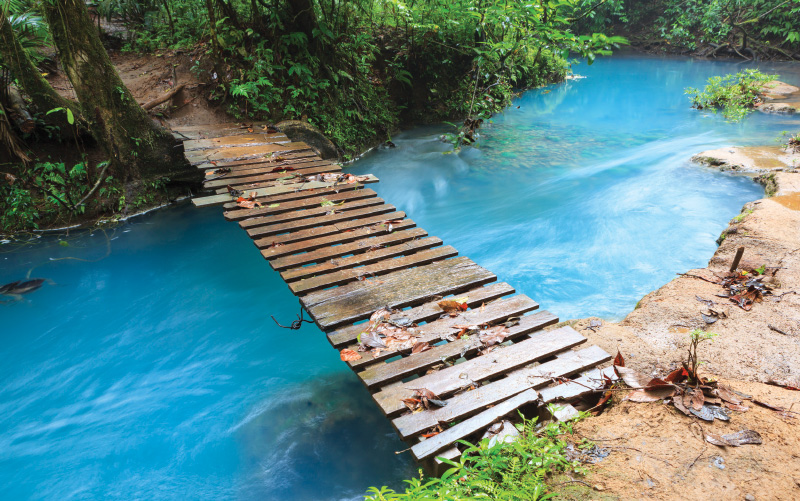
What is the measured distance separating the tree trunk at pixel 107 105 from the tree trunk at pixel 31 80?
0.54 meters

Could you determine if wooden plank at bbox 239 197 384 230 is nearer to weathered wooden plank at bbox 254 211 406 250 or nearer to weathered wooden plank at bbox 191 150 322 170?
weathered wooden plank at bbox 254 211 406 250

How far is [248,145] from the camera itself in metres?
6.45

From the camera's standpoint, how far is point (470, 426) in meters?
2.43

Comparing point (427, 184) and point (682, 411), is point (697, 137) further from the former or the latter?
point (682, 411)

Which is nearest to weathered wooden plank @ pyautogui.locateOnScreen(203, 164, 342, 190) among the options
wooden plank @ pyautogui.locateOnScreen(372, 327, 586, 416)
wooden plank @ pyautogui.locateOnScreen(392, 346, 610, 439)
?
wooden plank @ pyautogui.locateOnScreen(372, 327, 586, 416)

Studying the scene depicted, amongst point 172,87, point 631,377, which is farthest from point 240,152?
point 631,377

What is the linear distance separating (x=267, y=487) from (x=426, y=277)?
5.73 ft

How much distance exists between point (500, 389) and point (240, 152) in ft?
15.7

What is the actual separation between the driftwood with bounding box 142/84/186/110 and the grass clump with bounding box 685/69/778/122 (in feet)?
36.5

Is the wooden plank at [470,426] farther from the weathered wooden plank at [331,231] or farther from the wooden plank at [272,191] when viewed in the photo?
the wooden plank at [272,191]

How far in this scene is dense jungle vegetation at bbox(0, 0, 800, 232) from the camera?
604cm

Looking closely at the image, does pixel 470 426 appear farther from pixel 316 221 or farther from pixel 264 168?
pixel 264 168

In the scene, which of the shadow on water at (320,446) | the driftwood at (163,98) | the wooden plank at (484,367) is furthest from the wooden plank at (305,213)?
the driftwood at (163,98)

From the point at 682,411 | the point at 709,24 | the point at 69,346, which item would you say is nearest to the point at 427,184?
the point at 69,346
